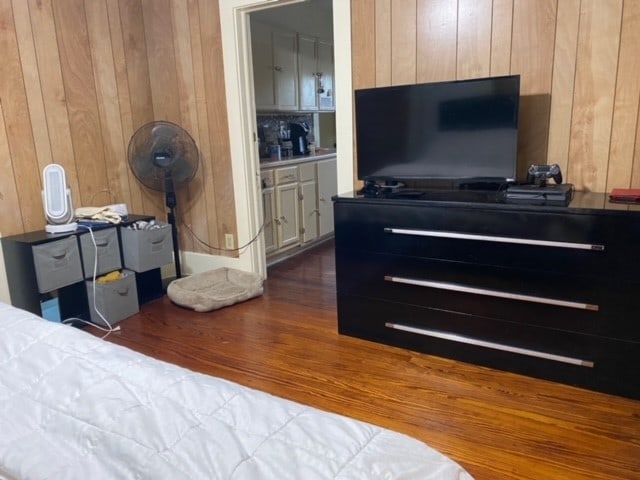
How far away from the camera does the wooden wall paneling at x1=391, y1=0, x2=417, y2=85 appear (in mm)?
2691

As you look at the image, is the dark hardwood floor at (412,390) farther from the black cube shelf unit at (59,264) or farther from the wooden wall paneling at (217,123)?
the wooden wall paneling at (217,123)

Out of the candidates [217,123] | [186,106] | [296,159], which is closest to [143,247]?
[217,123]

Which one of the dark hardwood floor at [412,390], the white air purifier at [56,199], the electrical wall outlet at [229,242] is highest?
the white air purifier at [56,199]

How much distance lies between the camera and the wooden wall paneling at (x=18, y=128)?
2.78 meters

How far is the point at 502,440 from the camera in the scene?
1817 millimetres

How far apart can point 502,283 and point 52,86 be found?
2.89m

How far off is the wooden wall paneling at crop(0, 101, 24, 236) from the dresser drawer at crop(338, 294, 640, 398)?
2015 millimetres

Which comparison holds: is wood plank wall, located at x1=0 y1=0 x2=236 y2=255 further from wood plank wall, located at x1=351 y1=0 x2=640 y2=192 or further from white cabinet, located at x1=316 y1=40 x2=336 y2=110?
white cabinet, located at x1=316 y1=40 x2=336 y2=110

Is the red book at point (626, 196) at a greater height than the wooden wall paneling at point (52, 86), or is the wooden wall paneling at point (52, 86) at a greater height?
the wooden wall paneling at point (52, 86)

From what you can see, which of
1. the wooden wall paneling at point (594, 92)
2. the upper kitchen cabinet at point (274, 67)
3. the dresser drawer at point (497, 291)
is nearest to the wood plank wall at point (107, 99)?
the upper kitchen cabinet at point (274, 67)

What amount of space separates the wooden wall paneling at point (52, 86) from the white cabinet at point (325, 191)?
7.17 ft

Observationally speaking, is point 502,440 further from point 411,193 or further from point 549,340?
point 411,193

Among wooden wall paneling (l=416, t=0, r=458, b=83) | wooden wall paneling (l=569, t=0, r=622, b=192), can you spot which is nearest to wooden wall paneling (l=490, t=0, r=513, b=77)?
wooden wall paneling (l=416, t=0, r=458, b=83)

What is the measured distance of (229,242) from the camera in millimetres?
3721
